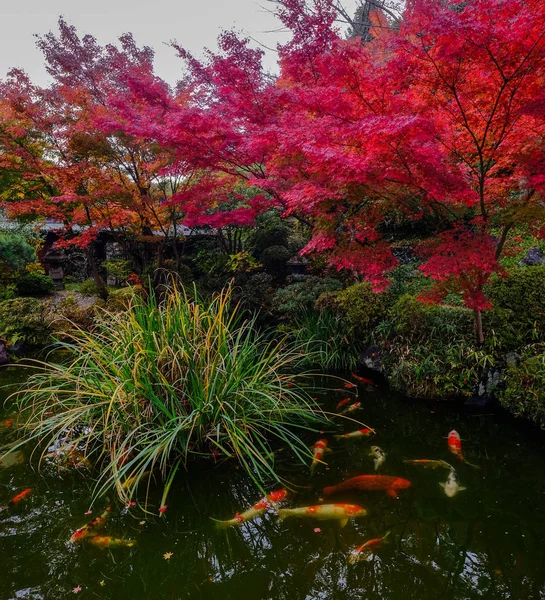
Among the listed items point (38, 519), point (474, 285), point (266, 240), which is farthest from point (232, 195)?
point (38, 519)

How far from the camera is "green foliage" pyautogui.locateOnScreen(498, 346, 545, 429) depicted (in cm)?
369

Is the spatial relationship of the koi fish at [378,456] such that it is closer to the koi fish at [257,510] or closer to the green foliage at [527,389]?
the koi fish at [257,510]

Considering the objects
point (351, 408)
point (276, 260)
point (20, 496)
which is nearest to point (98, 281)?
point (276, 260)

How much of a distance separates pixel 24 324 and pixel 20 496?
15.2 feet

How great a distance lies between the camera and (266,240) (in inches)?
323

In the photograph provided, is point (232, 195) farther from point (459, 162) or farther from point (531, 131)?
point (531, 131)

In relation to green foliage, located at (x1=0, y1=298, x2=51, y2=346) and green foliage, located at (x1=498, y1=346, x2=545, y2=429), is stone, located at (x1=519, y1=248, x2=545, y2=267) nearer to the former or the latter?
green foliage, located at (x1=498, y1=346, x2=545, y2=429)

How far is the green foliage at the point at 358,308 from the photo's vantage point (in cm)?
547

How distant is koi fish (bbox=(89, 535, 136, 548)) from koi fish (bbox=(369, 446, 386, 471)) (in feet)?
6.50

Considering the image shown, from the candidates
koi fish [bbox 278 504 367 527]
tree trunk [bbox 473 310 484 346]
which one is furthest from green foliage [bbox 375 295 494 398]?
koi fish [bbox 278 504 367 527]

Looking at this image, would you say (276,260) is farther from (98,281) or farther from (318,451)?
(318,451)

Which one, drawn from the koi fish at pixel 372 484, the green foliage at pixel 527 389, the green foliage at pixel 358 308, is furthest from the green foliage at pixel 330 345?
the koi fish at pixel 372 484

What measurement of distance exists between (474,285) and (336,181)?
6.07ft

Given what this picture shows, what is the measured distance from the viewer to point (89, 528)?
99.3 inches
